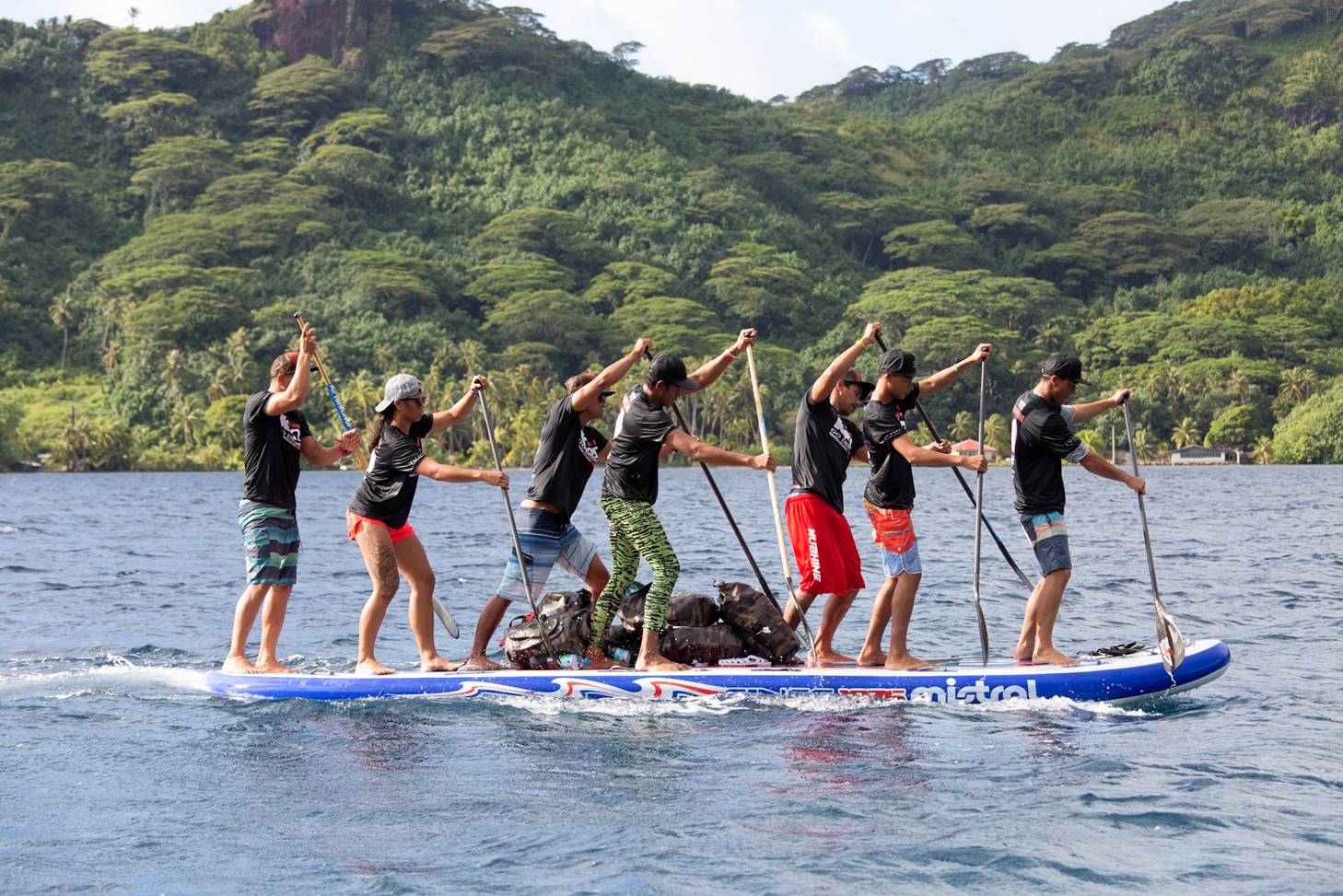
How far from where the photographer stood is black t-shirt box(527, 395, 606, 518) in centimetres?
1111

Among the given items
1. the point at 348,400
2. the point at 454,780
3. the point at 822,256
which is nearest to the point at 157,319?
the point at 348,400

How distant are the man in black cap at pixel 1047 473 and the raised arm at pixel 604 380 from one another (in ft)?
9.16

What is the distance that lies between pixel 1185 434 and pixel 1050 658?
355ft

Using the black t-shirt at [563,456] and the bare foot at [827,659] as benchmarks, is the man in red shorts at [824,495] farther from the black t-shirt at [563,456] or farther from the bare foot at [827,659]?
the black t-shirt at [563,456]

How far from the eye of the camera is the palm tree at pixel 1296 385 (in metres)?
115

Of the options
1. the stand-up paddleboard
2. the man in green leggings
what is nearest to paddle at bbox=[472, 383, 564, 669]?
the stand-up paddleboard

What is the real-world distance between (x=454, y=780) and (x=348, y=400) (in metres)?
103

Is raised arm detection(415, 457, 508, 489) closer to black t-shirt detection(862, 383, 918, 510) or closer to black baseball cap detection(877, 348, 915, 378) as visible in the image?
black t-shirt detection(862, 383, 918, 510)

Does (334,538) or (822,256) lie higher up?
(822,256)

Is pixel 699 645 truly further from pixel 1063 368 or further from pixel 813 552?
pixel 1063 368

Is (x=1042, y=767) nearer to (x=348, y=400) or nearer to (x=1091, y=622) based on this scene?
(x=1091, y=622)

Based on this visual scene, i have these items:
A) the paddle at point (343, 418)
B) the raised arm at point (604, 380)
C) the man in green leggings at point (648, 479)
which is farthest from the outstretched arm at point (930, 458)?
the paddle at point (343, 418)

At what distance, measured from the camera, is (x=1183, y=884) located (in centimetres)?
718

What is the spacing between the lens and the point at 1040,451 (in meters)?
11.2
